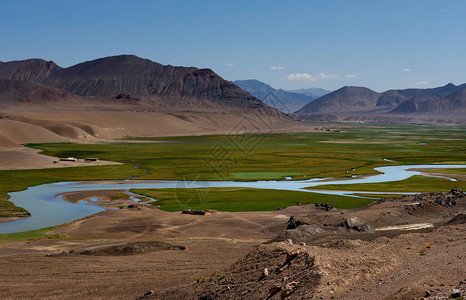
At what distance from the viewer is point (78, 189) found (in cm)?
5966

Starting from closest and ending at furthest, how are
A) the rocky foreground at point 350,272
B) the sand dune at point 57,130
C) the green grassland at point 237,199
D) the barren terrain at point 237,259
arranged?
the rocky foreground at point 350,272 → the barren terrain at point 237,259 → the green grassland at point 237,199 → the sand dune at point 57,130

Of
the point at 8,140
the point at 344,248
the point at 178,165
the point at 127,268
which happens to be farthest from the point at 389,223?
the point at 8,140

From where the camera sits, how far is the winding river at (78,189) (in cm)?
4206

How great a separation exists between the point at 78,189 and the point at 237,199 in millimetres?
20100

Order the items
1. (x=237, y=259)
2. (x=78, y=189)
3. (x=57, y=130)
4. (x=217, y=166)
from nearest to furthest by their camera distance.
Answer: (x=237, y=259), (x=78, y=189), (x=217, y=166), (x=57, y=130)

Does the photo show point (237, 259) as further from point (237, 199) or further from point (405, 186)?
point (405, 186)

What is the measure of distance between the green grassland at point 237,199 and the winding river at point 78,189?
4.42 m

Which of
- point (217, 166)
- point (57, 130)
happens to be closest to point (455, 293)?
point (217, 166)

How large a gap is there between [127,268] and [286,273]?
920 centimetres

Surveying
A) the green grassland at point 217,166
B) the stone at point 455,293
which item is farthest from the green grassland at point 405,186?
the stone at point 455,293

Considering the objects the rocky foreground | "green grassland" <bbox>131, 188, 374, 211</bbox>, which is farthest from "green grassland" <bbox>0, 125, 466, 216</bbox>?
the rocky foreground

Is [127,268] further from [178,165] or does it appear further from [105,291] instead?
[178,165]

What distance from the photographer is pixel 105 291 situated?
22469 millimetres

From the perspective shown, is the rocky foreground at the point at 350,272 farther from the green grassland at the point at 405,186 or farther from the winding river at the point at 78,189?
the green grassland at the point at 405,186
